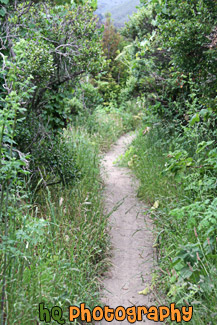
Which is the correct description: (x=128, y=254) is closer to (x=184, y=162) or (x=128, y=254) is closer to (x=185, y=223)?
(x=185, y=223)

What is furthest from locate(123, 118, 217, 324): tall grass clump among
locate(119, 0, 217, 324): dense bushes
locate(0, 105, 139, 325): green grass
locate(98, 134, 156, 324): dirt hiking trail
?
locate(0, 105, 139, 325): green grass

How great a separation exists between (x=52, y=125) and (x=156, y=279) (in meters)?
2.59

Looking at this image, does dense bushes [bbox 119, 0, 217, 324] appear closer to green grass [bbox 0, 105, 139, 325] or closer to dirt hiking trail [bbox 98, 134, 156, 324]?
dirt hiking trail [bbox 98, 134, 156, 324]

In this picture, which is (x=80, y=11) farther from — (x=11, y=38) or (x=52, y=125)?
(x=52, y=125)

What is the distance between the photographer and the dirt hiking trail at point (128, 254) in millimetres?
2967

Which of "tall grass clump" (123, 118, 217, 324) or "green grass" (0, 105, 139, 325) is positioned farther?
"tall grass clump" (123, 118, 217, 324)

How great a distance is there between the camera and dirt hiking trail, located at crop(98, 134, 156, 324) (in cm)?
297

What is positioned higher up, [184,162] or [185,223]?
[184,162]

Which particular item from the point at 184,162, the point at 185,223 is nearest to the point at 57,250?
the point at 185,223

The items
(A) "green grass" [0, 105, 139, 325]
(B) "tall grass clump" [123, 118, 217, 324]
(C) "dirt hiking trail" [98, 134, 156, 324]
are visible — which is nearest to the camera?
(A) "green grass" [0, 105, 139, 325]

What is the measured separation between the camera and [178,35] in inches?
149

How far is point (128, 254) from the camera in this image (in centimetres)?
368

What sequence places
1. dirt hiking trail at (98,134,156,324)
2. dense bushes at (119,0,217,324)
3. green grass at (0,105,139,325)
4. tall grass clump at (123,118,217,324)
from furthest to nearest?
dirt hiking trail at (98,134,156,324) → dense bushes at (119,0,217,324) → tall grass clump at (123,118,217,324) → green grass at (0,105,139,325)

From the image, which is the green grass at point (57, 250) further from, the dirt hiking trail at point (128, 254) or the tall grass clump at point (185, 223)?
the tall grass clump at point (185, 223)
